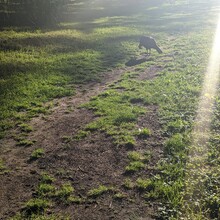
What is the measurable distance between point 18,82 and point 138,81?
8.02 metres

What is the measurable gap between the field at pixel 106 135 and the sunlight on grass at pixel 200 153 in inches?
1.4

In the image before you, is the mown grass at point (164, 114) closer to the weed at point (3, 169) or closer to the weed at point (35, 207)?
the weed at point (35, 207)

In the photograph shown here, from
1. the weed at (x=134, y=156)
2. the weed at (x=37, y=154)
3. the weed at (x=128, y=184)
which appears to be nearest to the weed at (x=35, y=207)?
the weed at (x=128, y=184)

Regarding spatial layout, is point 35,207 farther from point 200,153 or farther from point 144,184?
point 200,153

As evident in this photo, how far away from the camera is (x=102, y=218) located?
810 cm

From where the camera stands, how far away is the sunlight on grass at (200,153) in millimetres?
8398

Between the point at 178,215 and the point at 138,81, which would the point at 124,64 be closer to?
the point at 138,81

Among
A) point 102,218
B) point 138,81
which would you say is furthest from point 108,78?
point 102,218

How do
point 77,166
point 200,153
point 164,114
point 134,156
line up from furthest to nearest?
point 164,114 < point 200,153 < point 134,156 < point 77,166

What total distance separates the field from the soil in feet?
0.12

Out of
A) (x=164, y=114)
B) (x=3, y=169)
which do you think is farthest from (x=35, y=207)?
(x=164, y=114)

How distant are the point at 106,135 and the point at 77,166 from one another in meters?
2.61

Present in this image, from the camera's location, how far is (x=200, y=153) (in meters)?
11.1

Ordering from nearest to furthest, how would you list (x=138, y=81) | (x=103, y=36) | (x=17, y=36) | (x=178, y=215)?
(x=178, y=215), (x=138, y=81), (x=17, y=36), (x=103, y=36)
